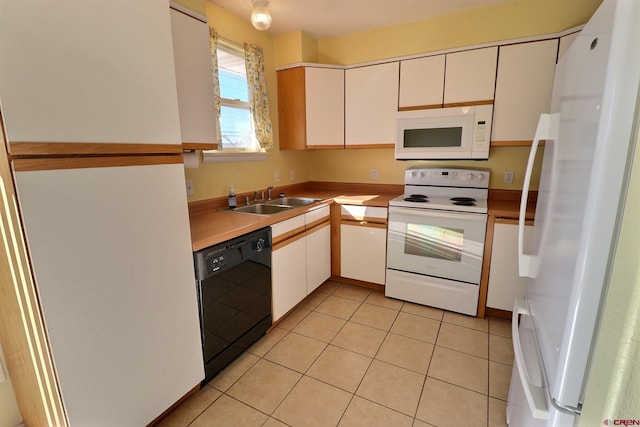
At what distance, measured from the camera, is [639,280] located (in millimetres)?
668

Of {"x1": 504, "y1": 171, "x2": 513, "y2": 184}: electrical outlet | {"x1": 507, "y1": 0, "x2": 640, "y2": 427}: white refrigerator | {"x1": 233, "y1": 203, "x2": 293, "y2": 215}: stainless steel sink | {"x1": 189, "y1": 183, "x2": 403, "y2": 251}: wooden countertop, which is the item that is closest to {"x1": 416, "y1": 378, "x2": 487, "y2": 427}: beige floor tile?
{"x1": 507, "y1": 0, "x2": 640, "y2": 427}: white refrigerator

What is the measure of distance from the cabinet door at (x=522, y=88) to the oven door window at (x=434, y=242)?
0.85m

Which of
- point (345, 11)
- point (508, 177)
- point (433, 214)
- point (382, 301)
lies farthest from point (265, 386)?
point (345, 11)

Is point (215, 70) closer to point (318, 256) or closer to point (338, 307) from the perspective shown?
point (318, 256)

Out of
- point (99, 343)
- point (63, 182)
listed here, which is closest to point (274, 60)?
point (63, 182)

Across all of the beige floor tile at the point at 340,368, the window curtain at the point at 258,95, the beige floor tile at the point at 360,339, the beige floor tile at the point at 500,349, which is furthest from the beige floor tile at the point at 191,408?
the window curtain at the point at 258,95

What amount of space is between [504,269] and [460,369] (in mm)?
862

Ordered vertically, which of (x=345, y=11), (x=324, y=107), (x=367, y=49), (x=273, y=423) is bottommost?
(x=273, y=423)

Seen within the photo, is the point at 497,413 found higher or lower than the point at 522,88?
lower

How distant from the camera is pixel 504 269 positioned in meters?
2.33

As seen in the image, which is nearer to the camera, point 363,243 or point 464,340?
point 464,340

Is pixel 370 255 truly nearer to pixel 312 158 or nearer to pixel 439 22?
pixel 312 158

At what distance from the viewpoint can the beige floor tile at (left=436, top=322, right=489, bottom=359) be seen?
6.89 feet

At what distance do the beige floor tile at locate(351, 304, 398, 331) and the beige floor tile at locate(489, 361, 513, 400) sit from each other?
2.38 feet
